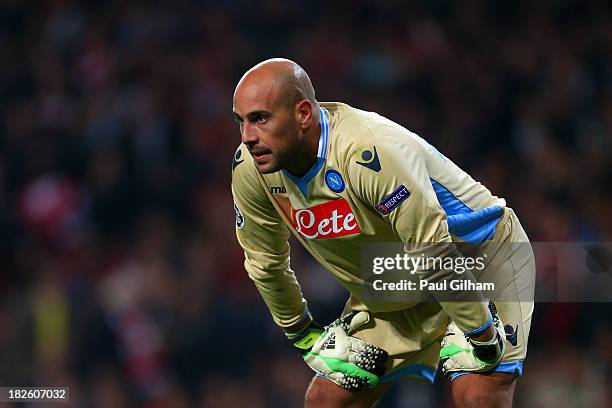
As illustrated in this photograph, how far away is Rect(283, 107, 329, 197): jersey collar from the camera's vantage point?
14.0ft

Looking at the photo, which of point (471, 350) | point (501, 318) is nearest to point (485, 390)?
point (471, 350)

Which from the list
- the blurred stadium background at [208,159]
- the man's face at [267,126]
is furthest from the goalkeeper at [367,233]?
the blurred stadium background at [208,159]

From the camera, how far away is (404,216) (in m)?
4.09

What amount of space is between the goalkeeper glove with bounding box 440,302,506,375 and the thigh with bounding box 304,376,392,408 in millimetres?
416

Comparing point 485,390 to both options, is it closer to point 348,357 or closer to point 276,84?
point 348,357

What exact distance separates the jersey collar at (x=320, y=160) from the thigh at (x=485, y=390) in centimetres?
97

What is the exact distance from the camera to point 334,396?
4.82m

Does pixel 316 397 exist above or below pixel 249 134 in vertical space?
below

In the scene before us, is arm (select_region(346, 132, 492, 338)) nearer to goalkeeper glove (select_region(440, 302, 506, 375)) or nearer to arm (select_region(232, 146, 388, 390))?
goalkeeper glove (select_region(440, 302, 506, 375))

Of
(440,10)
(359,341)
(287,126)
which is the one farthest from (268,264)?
(440,10)

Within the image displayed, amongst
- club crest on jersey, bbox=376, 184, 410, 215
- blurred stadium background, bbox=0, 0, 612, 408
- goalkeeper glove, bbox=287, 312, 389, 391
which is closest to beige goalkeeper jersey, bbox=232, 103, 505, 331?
club crest on jersey, bbox=376, 184, 410, 215

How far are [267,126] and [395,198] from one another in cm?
54

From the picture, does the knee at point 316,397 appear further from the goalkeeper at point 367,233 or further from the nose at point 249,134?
the nose at point 249,134

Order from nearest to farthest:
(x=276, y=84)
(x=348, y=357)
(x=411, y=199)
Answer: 1. (x=411, y=199)
2. (x=276, y=84)
3. (x=348, y=357)
